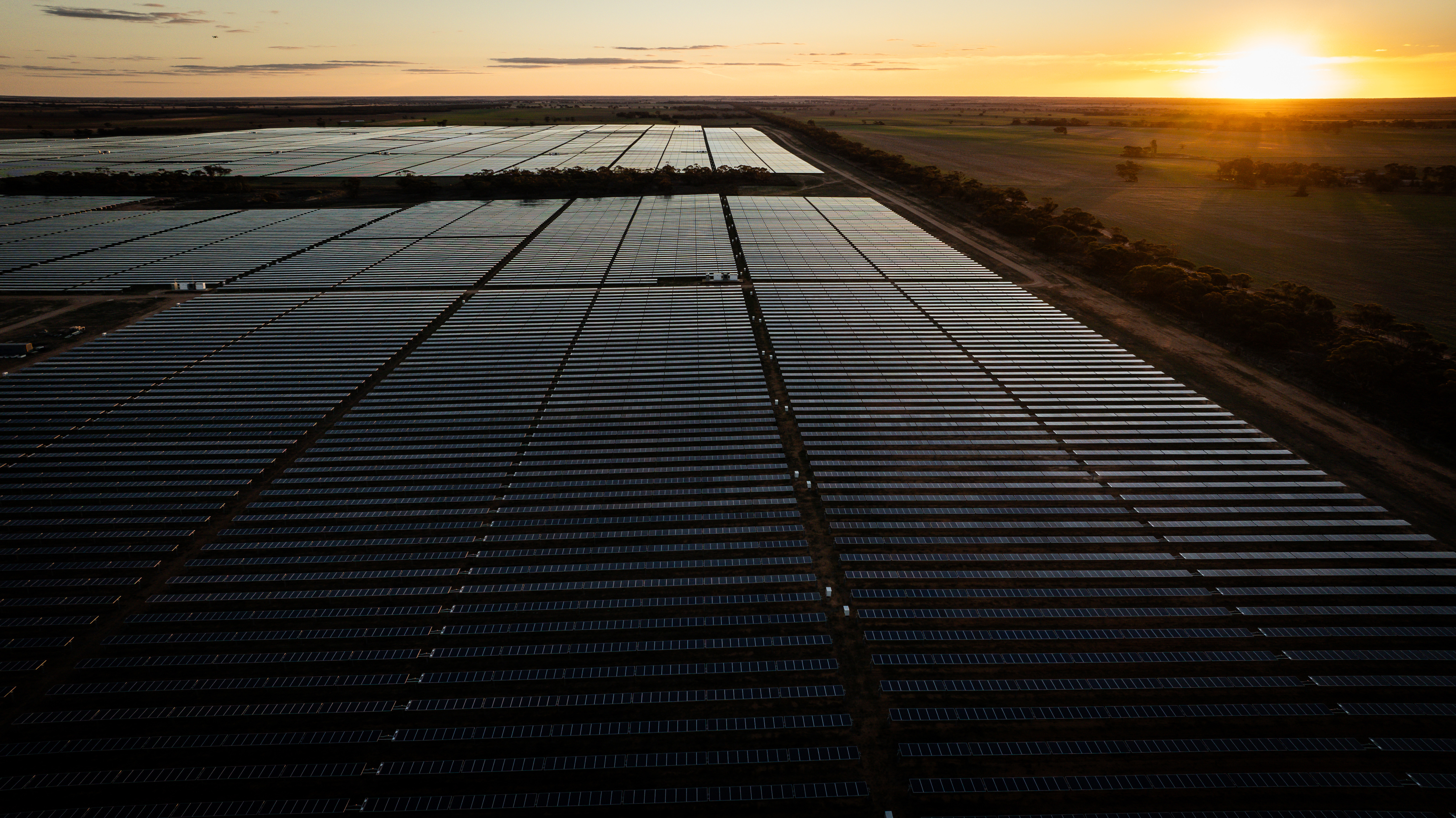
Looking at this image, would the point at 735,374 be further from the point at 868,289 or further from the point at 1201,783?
the point at 1201,783

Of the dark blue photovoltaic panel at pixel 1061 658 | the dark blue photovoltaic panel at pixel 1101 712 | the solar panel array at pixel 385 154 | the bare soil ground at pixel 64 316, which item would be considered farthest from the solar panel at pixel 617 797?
the solar panel array at pixel 385 154

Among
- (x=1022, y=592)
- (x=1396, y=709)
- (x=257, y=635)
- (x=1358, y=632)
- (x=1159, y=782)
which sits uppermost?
(x=1022, y=592)

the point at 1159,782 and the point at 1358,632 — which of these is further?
the point at 1358,632

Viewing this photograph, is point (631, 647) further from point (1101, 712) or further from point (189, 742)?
point (1101, 712)

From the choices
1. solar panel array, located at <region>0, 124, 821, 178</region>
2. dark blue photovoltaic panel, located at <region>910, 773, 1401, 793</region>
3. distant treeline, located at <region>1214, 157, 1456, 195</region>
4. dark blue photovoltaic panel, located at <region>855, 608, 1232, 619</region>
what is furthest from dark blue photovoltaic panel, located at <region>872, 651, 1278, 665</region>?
distant treeline, located at <region>1214, 157, 1456, 195</region>

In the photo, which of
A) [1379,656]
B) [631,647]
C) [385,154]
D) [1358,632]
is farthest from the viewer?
[385,154]

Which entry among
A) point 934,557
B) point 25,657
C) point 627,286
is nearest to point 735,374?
point 934,557

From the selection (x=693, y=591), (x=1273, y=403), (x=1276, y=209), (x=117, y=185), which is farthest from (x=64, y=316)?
(x=1276, y=209)
